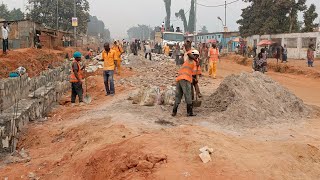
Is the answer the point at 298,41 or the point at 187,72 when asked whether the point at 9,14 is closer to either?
the point at 298,41

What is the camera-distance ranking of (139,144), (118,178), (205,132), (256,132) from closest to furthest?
(118,178)
(139,144)
(205,132)
(256,132)

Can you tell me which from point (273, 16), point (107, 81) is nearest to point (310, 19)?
point (273, 16)

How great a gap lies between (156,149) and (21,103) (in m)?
4.57

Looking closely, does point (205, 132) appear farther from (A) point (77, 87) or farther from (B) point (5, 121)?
(A) point (77, 87)

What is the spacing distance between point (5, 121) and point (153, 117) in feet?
8.96

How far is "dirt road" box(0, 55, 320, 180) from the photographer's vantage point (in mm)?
4320

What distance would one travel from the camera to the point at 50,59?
2102cm

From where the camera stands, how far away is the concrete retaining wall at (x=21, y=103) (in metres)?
6.31

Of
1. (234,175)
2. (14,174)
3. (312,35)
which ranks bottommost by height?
(14,174)

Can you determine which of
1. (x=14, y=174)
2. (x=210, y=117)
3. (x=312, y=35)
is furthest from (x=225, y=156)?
(x=312, y=35)

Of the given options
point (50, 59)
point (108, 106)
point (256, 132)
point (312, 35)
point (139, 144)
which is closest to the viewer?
point (139, 144)

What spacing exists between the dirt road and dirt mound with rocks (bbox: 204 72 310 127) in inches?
13.3

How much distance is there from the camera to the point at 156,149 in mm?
4727

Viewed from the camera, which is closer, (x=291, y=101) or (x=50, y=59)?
(x=291, y=101)
